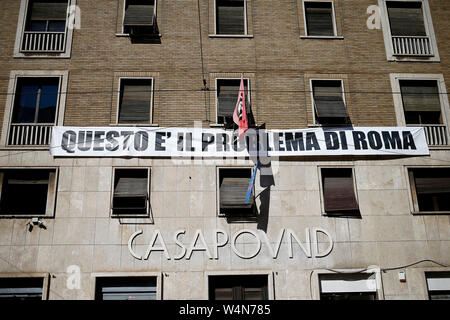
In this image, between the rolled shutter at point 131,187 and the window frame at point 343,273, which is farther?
the rolled shutter at point 131,187

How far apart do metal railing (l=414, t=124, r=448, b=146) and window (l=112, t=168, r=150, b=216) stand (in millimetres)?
9583

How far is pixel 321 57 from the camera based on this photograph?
15.6 metres

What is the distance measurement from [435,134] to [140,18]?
1123cm

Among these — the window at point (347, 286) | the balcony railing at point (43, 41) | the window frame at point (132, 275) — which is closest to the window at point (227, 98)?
the window frame at point (132, 275)

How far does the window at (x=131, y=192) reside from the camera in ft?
44.0

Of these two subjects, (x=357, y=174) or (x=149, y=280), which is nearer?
(x=149, y=280)

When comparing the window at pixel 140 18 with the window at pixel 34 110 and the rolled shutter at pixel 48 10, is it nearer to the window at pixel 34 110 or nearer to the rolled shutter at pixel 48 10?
the rolled shutter at pixel 48 10

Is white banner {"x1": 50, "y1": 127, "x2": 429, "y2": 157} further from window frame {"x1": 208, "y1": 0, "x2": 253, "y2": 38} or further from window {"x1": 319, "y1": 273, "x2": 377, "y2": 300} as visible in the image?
window {"x1": 319, "y1": 273, "x2": 377, "y2": 300}

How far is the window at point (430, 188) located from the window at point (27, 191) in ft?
38.6

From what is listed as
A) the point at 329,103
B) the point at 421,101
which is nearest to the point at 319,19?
the point at 329,103

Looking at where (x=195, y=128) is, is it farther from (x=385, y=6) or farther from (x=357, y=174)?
(x=385, y=6)

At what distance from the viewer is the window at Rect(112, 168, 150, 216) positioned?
13.4 meters
